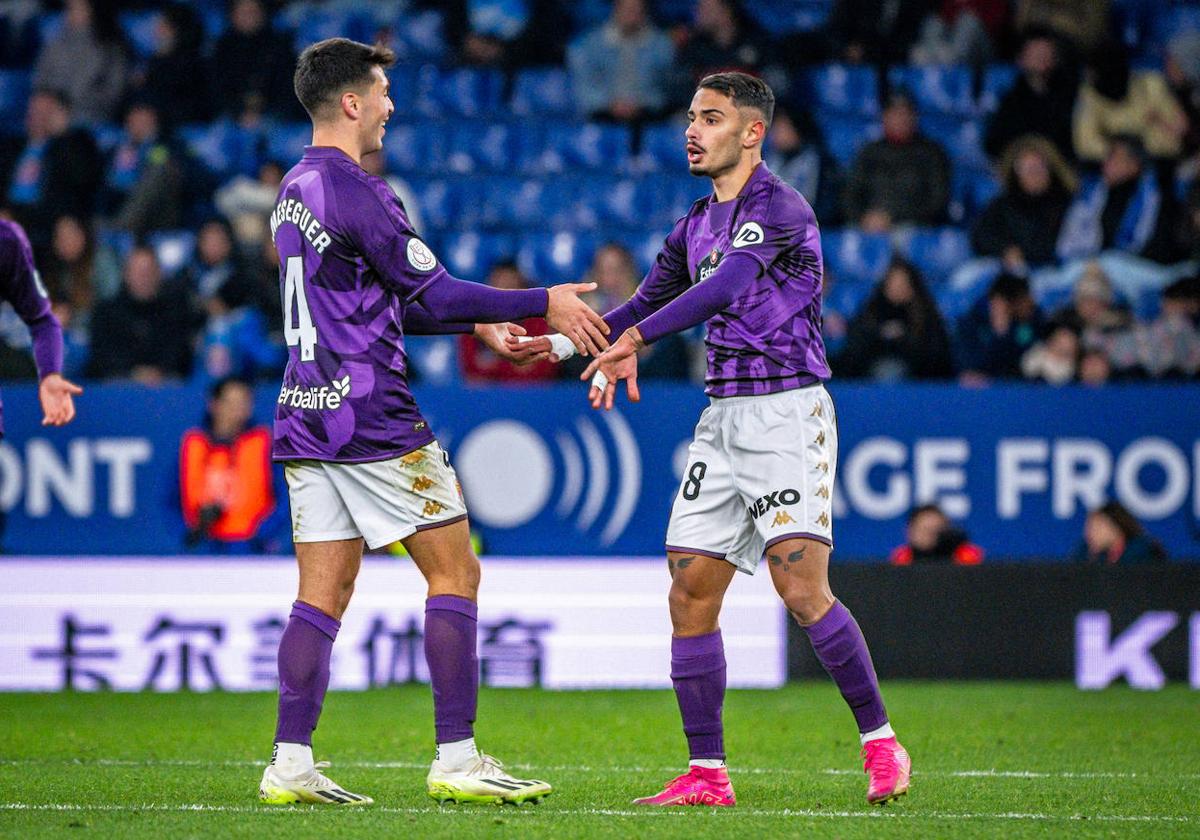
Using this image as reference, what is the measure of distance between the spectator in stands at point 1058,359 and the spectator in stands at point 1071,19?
3.71 meters

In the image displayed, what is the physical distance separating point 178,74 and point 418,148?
1993mm

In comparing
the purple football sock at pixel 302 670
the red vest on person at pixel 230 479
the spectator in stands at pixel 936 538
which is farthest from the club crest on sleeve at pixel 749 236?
the red vest on person at pixel 230 479

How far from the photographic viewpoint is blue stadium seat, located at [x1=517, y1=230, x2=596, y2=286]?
13.2 m

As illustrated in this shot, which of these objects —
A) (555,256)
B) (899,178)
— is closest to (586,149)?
(555,256)

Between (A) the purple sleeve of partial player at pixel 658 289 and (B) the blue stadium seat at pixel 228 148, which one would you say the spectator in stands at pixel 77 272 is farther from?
(A) the purple sleeve of partial player at pixel 658 289

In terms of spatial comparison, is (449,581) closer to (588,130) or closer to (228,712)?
(228,712)

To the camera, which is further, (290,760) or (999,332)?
(999,332)

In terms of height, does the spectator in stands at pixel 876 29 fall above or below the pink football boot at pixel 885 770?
above

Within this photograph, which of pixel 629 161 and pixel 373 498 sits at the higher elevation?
pixel 629 161

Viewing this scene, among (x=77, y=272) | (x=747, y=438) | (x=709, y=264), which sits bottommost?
(x=747, y=438)

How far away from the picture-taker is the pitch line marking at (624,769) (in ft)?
21.1

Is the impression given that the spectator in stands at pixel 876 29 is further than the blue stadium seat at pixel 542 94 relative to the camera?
No

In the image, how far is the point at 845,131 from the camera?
46.8 ft

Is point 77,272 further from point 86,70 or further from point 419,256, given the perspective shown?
point 419,256
